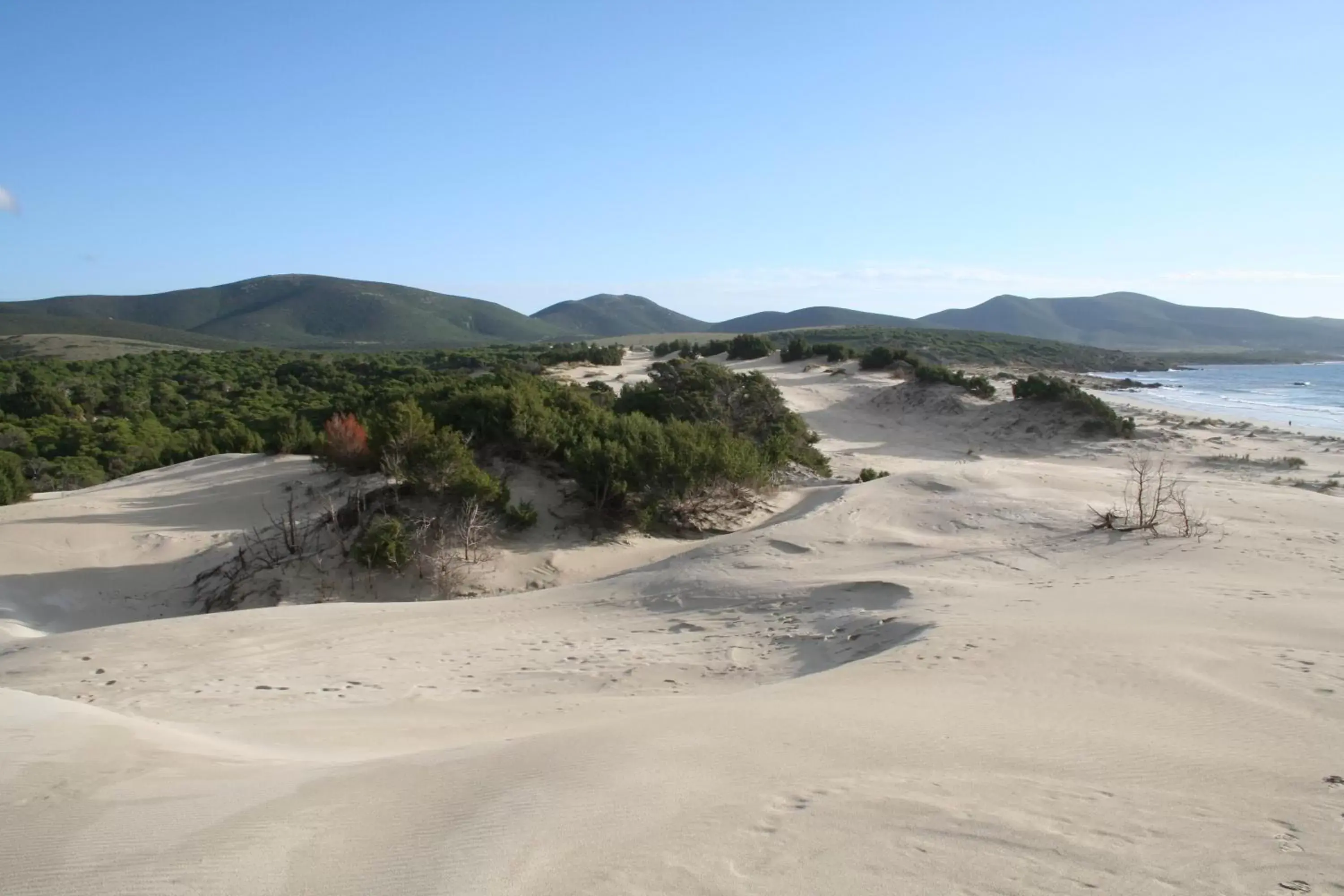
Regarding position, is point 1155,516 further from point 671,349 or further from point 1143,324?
point 1143,324

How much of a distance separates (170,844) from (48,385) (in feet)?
116

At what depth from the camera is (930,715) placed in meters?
4.91

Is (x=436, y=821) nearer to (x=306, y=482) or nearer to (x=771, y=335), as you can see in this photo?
(x=306, y=482)

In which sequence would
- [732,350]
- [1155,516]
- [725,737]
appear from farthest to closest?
[732,350], [1155,516], [725,737]

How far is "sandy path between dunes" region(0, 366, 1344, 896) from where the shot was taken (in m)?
3.05

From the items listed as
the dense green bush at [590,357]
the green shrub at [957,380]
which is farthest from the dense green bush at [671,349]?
the green shrub at [957,380]

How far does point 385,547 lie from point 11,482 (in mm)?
10138

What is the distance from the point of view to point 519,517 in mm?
12766

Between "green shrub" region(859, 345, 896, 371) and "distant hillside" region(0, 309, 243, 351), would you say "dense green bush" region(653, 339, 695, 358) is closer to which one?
"green shrub" region(859, 345, 896, 371)

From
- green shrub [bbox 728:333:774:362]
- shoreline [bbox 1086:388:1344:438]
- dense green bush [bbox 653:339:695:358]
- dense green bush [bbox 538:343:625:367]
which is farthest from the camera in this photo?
dense green bush [bbox 653:339:695:358]

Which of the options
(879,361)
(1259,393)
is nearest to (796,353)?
(879,361)

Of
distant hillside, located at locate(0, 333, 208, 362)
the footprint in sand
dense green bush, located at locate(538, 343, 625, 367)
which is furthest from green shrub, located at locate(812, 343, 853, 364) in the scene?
distant hillside, located at locate(0, 333, 208, 362)

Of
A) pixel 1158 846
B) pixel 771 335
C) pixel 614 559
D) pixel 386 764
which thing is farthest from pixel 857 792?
pixel 771 335

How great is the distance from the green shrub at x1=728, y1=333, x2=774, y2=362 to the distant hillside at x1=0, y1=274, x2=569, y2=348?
64.1 meters
